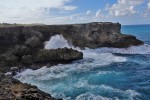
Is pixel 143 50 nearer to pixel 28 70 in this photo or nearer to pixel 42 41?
pixel 42 41

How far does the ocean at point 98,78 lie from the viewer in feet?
93.9

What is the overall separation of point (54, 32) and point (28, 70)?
1898 centimetres

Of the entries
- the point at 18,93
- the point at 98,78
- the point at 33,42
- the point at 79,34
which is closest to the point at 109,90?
the point at 98,78

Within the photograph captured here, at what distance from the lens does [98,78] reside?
35812 mm

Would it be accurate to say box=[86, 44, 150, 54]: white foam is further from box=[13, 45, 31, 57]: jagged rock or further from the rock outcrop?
the rock outcrop

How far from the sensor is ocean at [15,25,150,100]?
93.9 ft

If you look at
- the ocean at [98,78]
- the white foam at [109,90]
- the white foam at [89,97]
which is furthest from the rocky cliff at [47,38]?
the white foam at [89,97]

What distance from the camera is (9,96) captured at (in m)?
21.7

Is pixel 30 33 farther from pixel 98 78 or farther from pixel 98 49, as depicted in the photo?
pixel 98 78

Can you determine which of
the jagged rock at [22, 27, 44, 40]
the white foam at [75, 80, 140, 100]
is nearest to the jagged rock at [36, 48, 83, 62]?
the jagged rock at [22, 27, 44, 40]

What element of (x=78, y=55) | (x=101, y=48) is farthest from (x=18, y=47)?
(x=101, y=48)

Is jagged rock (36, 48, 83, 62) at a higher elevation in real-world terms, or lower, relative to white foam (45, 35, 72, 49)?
lower

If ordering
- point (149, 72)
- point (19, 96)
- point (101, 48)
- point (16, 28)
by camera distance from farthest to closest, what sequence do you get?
point (101, 48) < point (16, 28) < point (149, 72) < point (19, 96)

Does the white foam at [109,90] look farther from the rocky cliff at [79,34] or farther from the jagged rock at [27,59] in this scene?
the rocky cliff at [79,34]
